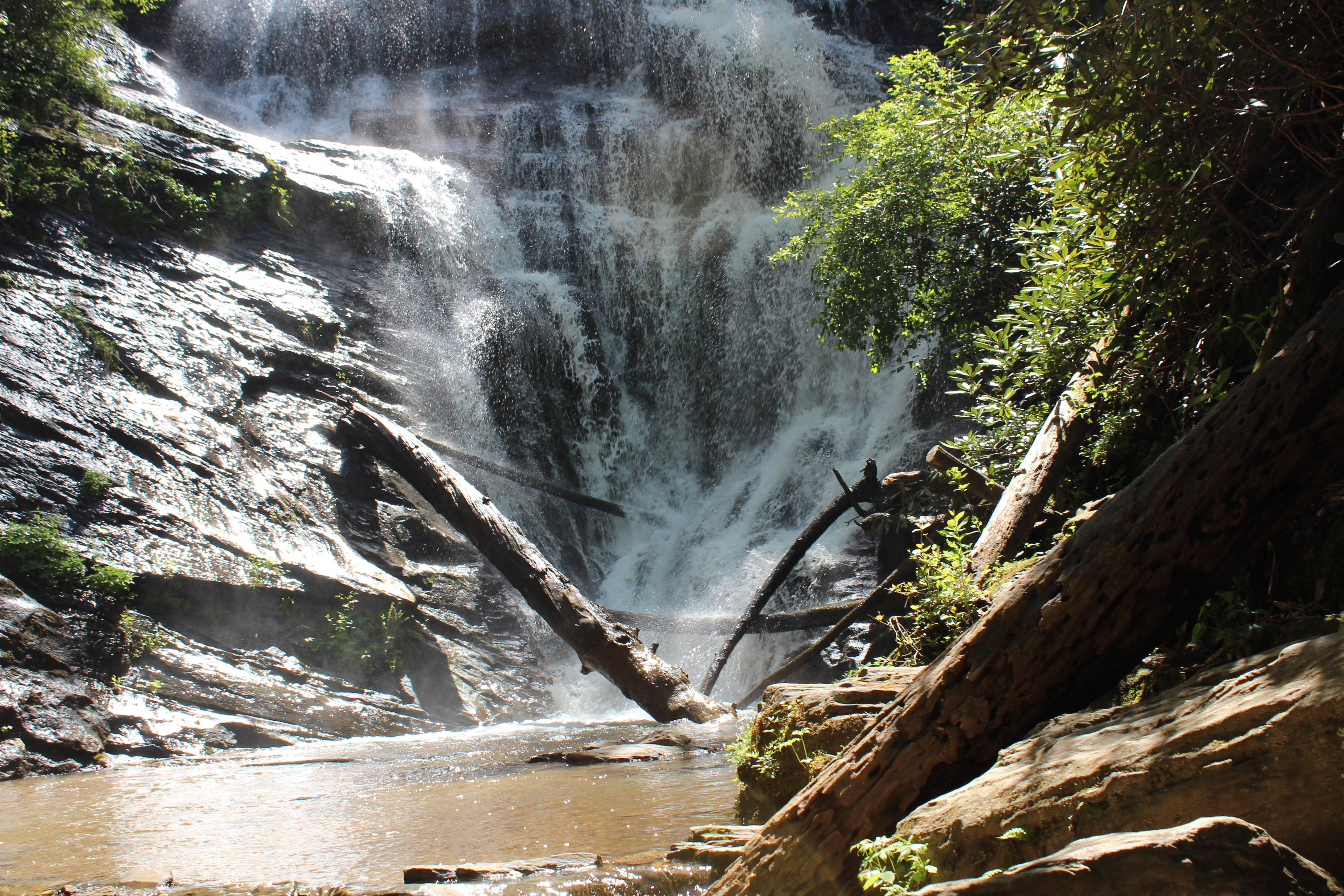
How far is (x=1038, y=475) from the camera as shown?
15.5 feet

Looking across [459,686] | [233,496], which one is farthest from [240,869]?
[233,496]

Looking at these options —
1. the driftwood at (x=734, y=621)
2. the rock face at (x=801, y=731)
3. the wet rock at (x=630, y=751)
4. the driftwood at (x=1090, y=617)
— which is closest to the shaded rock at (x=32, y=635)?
the wet rock at (x=630, y=751)

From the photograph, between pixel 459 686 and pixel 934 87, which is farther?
pixel 459 686

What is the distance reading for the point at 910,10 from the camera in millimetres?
22656

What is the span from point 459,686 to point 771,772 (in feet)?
24.0

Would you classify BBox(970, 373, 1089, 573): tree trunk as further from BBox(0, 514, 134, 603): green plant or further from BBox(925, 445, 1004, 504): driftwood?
BBox(0, 514, 134, 603): green plant

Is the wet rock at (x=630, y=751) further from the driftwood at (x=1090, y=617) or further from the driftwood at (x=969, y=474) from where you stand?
the driftwood at (x=1090, y=617)

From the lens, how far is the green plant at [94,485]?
8.88 metres

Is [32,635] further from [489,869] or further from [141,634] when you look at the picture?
[489,869]

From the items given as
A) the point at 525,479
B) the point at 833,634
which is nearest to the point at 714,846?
the point at 833,634

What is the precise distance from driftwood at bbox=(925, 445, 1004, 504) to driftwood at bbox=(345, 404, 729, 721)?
3713 millimetres

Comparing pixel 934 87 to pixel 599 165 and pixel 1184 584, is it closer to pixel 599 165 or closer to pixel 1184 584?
pixel 1184 584

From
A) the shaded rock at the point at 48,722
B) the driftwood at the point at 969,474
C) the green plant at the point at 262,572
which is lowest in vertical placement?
the shaded rock at the point at 48,722

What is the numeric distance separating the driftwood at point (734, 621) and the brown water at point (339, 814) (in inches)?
112
